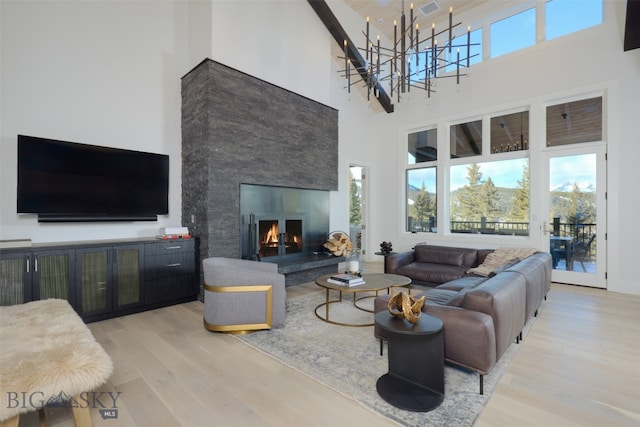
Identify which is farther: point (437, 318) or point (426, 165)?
point (426, 165)

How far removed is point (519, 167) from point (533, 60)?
70.9 inches

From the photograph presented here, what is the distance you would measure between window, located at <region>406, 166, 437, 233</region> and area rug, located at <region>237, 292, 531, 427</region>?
368cm

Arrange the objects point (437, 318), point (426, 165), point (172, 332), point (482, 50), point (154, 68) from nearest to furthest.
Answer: point (437, 318) → point (172, 332) → point (154, 68) → point (482, 50) → point (426, 165)

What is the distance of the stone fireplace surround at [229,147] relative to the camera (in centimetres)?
392

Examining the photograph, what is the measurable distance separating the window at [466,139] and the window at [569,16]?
1.73 metres

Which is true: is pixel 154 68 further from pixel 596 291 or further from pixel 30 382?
pixel 596 291

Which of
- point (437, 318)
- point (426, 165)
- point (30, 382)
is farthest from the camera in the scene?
point (426, 165)

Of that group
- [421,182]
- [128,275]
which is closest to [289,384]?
[128,275]

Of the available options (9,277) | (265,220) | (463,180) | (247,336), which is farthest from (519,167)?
(9,277)

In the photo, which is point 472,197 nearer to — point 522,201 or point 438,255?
point 522,201

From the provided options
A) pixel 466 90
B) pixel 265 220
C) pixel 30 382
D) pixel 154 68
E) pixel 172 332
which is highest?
pixel 466 90

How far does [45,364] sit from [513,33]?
735cm

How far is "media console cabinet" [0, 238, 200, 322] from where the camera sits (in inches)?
111

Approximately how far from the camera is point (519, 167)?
17.6 ft
